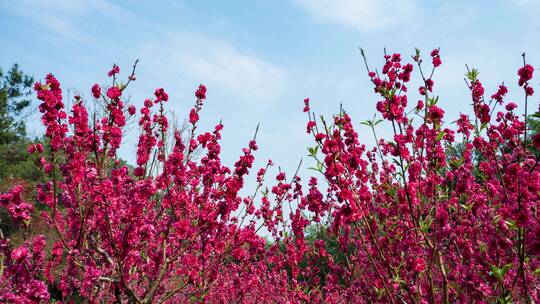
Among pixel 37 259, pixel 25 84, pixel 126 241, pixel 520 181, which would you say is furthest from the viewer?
pixel 25 84

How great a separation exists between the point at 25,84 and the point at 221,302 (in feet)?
93.3

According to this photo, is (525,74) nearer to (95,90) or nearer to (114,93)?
(114,93)

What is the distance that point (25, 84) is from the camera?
2948cm

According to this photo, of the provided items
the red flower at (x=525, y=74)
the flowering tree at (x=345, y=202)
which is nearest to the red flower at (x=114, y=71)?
the flowering tree at (x=345, y=202)

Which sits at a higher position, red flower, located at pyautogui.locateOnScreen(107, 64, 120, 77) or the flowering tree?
red flower, located at pyautogui.locateOnScreen(107, 64, 120, 77)

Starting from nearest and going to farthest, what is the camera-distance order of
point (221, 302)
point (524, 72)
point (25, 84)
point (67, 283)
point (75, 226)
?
point (524, 72)
point (67, 283)
point (75, 226)
point (221, 302)
point (25, 84)

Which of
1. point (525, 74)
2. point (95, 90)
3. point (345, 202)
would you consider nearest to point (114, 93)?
point (95, 90)

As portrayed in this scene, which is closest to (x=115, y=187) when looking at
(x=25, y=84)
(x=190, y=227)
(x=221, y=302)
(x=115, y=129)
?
(x=115, y=129)

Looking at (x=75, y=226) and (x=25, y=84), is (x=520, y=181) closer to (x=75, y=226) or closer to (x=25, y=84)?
(x=75, y=226)

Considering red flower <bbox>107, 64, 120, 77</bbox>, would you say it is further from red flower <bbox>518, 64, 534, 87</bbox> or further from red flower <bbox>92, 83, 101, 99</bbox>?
red flower <bbox>518, 64, 534, 87</bbox>

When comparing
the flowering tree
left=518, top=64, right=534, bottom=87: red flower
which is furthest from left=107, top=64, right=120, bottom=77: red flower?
left=518, top=64, right=534, bottom=87: red flower

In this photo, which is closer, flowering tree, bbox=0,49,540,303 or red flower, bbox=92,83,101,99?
flowering tree, bbox=0,49,540,303

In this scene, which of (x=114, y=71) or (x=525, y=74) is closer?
(x=525, y=74)

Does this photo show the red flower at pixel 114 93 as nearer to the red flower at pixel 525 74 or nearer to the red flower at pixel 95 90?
the red flower at pixel 95 90
